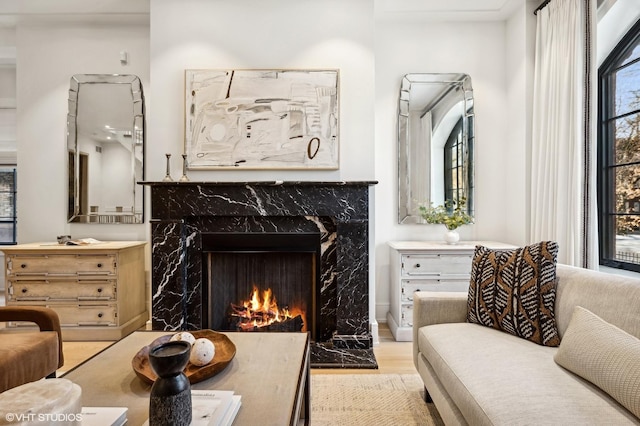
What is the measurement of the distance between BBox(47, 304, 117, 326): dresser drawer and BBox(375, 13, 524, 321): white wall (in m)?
2.37

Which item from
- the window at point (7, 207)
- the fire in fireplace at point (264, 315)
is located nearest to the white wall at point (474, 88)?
the fire in fireplace at point (264, 315)

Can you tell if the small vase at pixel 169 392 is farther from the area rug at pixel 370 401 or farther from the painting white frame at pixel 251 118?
the painting white frame at pixel 251 118

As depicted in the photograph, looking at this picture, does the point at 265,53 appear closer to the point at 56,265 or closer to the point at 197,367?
the point at 56,265

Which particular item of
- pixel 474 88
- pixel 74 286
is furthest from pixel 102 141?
pixel 474 88

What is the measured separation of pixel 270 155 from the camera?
3137 millimetres

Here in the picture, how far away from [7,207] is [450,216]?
578cm

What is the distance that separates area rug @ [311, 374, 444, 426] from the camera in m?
1.99

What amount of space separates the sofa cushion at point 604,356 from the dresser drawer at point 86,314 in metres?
3.19

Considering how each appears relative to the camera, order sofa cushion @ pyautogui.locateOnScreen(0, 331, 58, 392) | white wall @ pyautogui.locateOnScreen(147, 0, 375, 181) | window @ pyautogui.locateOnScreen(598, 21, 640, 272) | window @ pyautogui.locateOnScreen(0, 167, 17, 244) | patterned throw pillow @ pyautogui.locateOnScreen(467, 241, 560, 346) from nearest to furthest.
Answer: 1. sofa cushion @ pyautogui.locateOnScreen(0, 331, 58, 392)
2. patterned throw pillow @ pyautogui.locateOnScreen(467, 241, 560, 346)
3. window @ pyautogui.locateOnScreen(598, 21, 640, 272)
4. white wall @ pyautogui.locateOnScreen(147, 0, 375, 181)
5. window @ pyautogui.locateOnScreen(0, 167, 17, 244)

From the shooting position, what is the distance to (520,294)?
1878mm

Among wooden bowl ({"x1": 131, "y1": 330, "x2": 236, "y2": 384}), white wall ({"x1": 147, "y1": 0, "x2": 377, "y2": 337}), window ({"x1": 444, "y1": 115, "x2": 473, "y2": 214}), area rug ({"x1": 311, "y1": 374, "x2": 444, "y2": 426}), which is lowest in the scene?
area rug ({"x1": 311, "y1": 374, "x2": 444, "y2": 426})

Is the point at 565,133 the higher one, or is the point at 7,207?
the point at 565,133

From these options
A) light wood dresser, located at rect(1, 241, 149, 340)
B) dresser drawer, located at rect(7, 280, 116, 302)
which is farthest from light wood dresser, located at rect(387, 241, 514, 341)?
dresser drawer, located at rect(7, 280, 116, 302)

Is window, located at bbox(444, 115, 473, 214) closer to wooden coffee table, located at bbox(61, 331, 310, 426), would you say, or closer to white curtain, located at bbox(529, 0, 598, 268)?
white curtain, located at bbox(529, 0, 598, 268)
